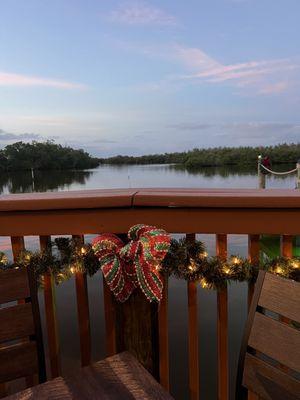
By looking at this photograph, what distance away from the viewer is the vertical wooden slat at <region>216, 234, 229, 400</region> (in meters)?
1.43

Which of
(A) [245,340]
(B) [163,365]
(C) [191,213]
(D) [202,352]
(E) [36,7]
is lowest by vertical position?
(D) [202,352]

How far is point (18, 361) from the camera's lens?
116cm

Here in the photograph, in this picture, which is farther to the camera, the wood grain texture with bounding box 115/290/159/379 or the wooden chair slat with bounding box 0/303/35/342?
the wood grain texture with bounding box 115/290/159/379

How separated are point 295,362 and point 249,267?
473mm

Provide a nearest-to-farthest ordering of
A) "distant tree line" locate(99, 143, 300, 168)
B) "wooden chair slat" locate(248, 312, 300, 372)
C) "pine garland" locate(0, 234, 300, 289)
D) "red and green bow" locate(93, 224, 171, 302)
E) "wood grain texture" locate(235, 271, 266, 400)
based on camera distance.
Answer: "wooden chair slat" locate(248, 312, 300, 372), "wood grain texture" locate(235, 271, 266, 400), "red and green bow" locate(93, 224, 171, 302), "pine garland" locate(0, 234, 300, 289), "distant tree line" locate(99, 143, 300, 168)

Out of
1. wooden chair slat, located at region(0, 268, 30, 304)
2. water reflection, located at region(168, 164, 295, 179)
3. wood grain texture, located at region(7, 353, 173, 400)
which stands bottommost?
water reflection, located at region(168, 164, 295, 179)

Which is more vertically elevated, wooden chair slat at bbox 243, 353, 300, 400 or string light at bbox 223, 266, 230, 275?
string light at bbox 223, 266, 230, 275

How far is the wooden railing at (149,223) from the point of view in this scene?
132cm

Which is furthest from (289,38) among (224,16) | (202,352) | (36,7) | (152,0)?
(202,352)

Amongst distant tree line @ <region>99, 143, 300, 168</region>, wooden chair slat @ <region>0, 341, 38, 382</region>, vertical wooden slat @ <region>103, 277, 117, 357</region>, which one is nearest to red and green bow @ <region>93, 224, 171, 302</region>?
vertical wooden slat @ <region>103, 277, 117, 357</region>

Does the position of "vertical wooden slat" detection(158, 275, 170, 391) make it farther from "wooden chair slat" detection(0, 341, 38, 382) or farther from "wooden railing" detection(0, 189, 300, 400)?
"wooden chair slat" detection(0, 341, 38, 382)

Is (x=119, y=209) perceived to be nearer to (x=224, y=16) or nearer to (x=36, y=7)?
(x=36, y=7)

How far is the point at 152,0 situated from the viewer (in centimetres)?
852

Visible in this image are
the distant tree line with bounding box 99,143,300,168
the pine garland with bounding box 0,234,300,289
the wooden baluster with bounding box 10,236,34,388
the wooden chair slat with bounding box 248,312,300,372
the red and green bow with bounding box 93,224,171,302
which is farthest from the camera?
the distant tree line with bounding box 99,143,300,168
